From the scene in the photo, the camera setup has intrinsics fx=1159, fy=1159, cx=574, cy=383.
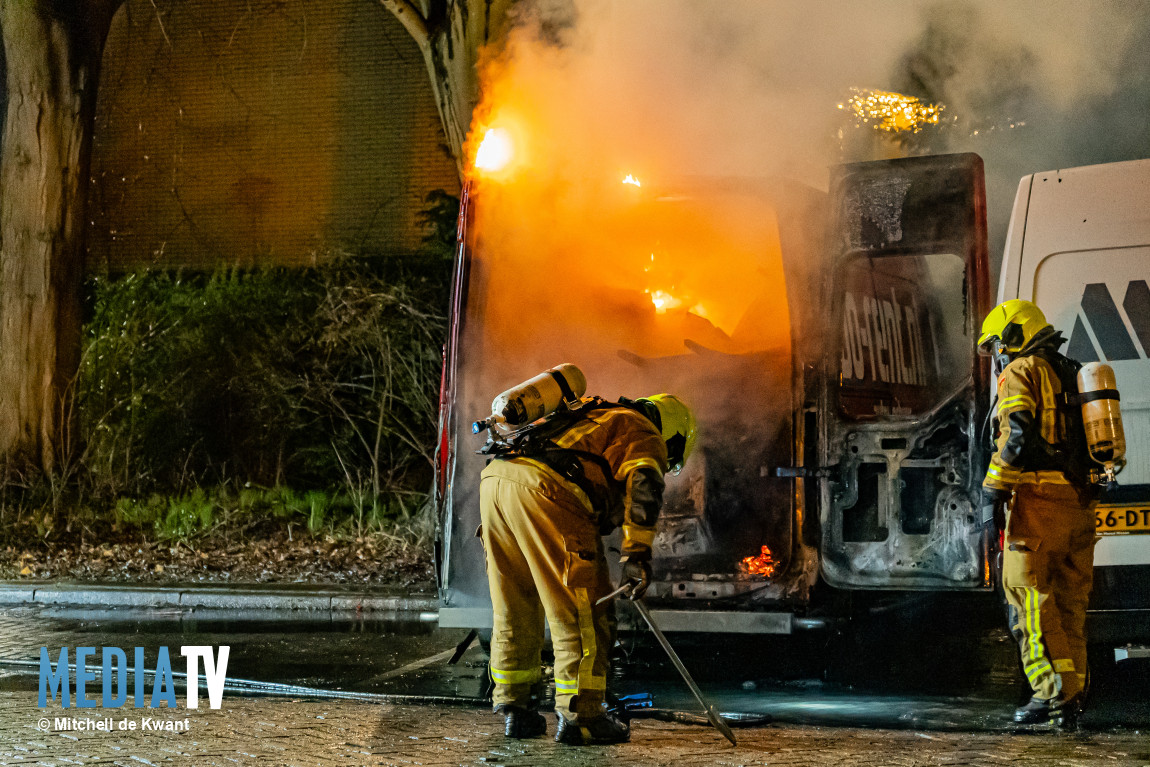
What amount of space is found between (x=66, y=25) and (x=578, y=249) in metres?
7.13

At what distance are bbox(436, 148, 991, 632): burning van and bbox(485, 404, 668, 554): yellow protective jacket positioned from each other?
1.02 m

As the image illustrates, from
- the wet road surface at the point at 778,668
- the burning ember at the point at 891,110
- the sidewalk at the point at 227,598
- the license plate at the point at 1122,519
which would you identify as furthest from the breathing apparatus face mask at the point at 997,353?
the sidewalk at the point at 227,598

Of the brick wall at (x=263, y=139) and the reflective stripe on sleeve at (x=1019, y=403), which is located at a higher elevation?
the brick wall at (x=263, y=139)

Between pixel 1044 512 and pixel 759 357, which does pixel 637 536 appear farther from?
pixel 759 357

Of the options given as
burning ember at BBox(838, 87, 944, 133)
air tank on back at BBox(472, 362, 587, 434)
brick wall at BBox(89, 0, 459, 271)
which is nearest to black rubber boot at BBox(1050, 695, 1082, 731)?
air tank on back at BBox(472, 362, 587, 434)

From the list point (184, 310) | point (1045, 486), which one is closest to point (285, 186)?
point (184, 310)

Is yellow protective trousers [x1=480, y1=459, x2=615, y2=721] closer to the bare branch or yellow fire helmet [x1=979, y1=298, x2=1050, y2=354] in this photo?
yellow fire helmet [x1=979, y1=298, x2=1050, y2=354]

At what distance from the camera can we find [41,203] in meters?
10.6

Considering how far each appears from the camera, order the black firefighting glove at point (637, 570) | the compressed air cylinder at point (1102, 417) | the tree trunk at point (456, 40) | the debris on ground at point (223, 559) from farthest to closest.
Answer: the debris on ground at point (223, 559), the tree trunk at point (456, 40), the compressed air cylinder at point (1102, 417), the black firefighting glove at point (637, 570)

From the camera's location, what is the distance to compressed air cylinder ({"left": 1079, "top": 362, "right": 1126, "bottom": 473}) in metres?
4.12

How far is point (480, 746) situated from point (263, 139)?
43.4ft

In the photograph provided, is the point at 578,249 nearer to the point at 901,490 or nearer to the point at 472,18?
the point at 901,490

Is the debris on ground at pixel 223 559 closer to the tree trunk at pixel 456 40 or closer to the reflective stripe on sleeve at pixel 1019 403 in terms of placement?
the tree trunk at pixel 456 40

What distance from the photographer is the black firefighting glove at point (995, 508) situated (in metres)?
4.29
